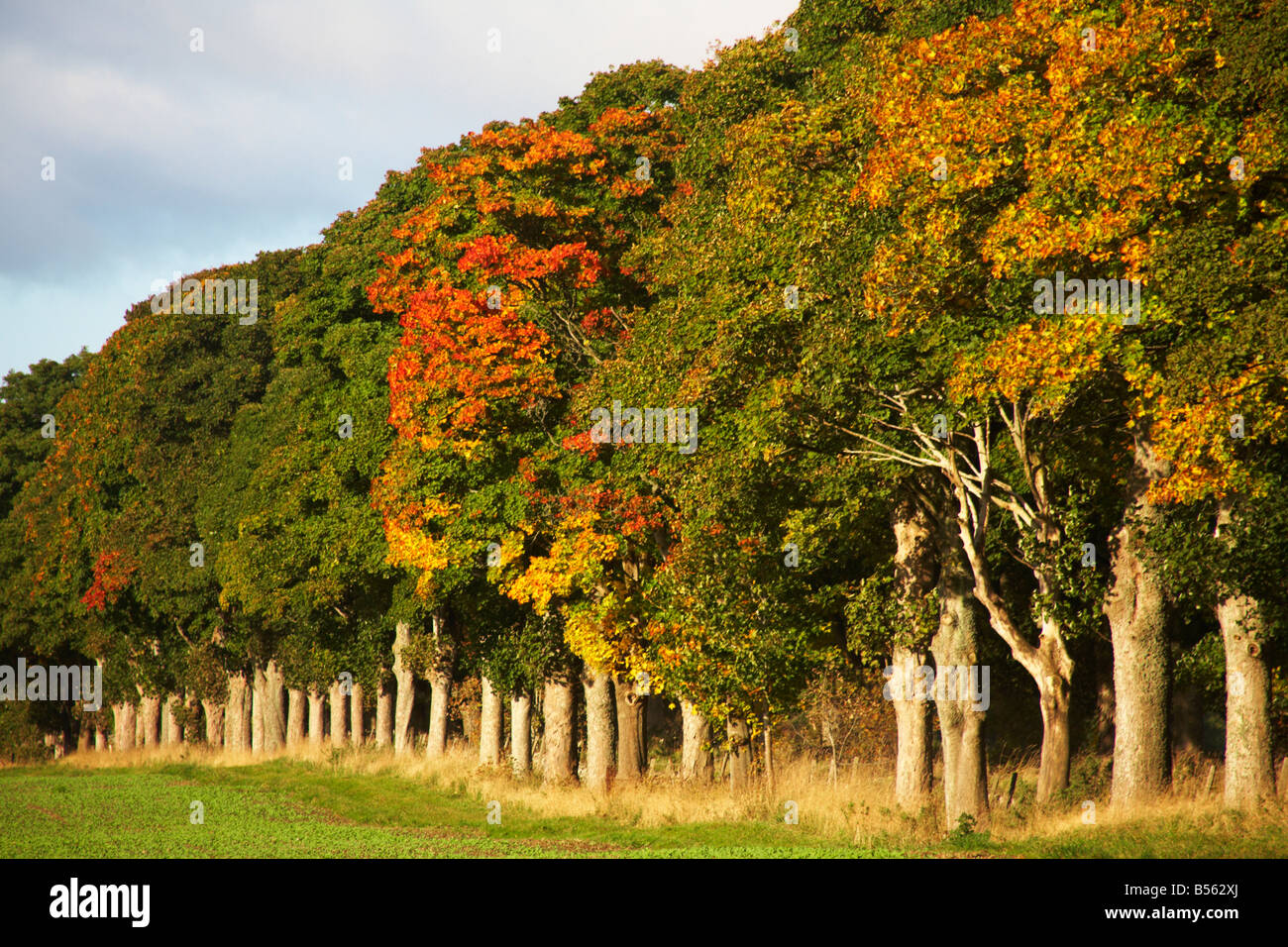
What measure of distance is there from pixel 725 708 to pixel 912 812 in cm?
423

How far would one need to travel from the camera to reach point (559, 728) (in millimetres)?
33281

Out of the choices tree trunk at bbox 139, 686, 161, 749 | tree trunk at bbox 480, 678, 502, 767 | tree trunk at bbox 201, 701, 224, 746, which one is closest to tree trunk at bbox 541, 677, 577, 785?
tree trunk at bbox 480, 678, 502, 767

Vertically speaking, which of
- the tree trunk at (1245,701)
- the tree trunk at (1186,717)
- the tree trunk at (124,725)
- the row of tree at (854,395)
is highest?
the row of tree at (854,395)

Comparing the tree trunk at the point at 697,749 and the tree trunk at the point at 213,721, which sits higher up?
the tree trunk at the point at 697,749

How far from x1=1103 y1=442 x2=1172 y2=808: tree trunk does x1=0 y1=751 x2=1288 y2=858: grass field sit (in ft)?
3.03

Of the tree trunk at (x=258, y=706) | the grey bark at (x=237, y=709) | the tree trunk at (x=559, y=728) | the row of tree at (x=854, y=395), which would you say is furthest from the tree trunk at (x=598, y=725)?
the grey bark at (x=237, y=709)

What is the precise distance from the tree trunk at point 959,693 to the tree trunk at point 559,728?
12542 millimetres

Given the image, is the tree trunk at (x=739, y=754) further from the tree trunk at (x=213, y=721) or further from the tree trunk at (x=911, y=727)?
the tree trunk at (x=213, y=721)

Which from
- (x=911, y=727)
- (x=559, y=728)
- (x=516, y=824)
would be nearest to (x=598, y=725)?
(x=559, y=728)

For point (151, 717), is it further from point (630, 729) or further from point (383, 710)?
point (630, 729)

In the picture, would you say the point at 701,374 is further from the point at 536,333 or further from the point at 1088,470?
the point at 536,333

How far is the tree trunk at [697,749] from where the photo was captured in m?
29.0
